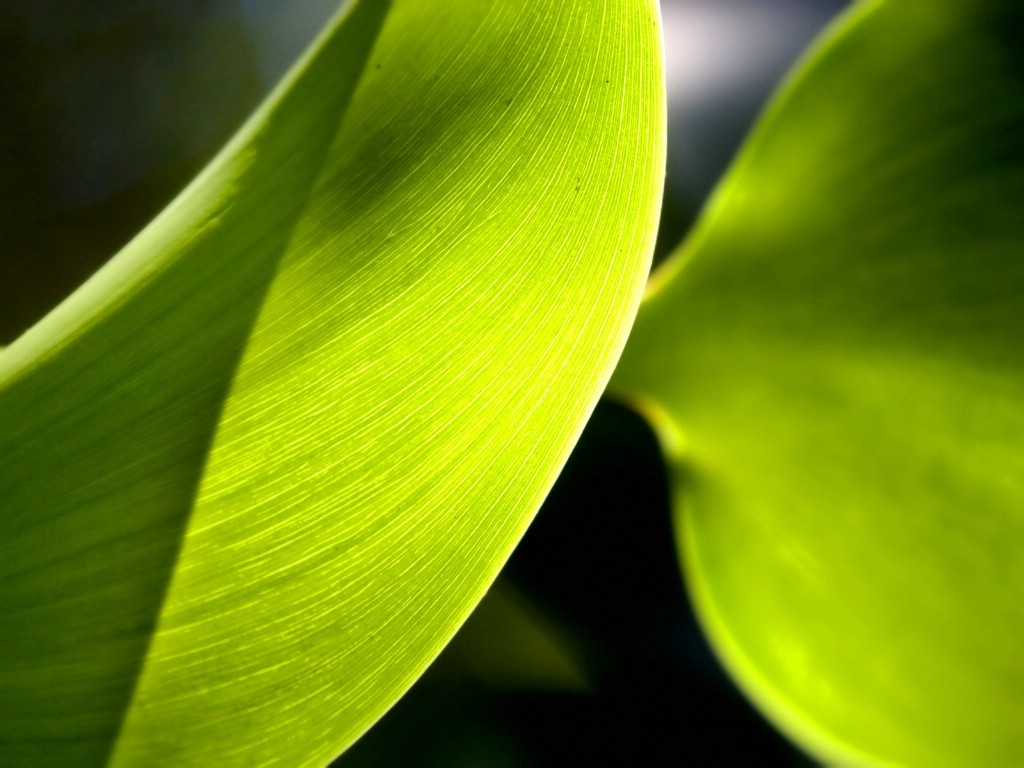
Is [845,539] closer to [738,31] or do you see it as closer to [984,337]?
[984,337]

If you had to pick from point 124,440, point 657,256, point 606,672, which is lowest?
point 606,672

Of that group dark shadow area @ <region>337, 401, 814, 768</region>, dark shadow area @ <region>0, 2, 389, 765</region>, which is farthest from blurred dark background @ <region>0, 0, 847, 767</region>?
dark shadow area @ <region>0, 2, 389, 765</region>

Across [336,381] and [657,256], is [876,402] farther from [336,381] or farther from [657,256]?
[336,381]

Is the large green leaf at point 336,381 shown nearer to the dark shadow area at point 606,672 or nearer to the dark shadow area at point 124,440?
the dark shadow area at point 124,440

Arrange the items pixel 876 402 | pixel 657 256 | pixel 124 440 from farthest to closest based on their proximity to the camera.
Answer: pixel 657 256
pixel 876 402
pixel 124 440

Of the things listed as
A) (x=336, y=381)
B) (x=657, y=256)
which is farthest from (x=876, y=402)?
(x=336, y=381)

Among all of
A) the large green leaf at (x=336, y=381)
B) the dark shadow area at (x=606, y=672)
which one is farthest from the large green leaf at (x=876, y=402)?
the large green leaf at (x=336, y=381)
